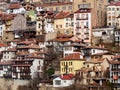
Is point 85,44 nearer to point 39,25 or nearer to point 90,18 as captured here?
point 90,18

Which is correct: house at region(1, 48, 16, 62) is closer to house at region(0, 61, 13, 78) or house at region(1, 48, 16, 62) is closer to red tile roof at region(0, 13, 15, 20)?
house at region(0, 61, 13, 78)

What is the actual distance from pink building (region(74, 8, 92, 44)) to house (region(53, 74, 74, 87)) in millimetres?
9201

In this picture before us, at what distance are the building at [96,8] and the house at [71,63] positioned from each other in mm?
8342

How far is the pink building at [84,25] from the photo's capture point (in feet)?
216

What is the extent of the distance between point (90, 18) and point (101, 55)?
825 cm

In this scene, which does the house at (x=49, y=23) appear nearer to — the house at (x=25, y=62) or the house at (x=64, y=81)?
Answer: the house at (x=25, y=62)

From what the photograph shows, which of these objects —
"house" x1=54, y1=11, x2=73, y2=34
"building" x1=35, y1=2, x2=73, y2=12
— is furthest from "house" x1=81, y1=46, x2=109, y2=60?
"building" x1=35, y1=2, x2=73, y2=12

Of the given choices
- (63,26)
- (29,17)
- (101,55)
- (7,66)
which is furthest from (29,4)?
(101,55)

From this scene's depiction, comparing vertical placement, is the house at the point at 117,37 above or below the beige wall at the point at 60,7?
below

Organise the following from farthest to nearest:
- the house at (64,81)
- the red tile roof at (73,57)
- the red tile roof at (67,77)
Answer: the red tile roof at (73,57)
the red tile roof at (67,77)
the house at (64,81)

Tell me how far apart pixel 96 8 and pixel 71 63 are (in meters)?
11.3

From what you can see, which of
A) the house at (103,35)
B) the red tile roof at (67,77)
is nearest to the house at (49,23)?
the house at (103,35)

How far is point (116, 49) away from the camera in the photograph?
61.9 metres

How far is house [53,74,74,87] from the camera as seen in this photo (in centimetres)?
5684
